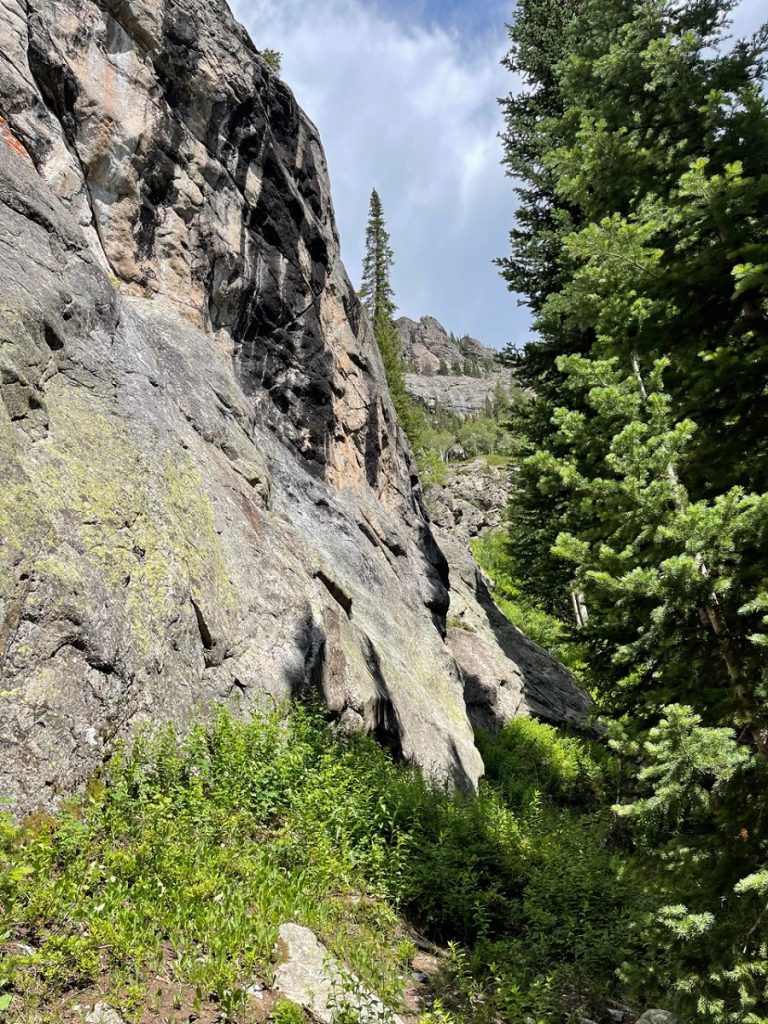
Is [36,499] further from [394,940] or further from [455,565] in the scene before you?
[455,565]

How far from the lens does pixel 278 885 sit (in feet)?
19.2

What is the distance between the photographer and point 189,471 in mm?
9859

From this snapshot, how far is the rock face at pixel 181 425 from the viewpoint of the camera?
6648 millimetres

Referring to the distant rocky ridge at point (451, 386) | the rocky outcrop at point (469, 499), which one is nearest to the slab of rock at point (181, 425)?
the rocky outcrop at point (469, 499)

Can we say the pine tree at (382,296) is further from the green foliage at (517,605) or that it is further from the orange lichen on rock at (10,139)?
the orange lichen on rock at (10,139)

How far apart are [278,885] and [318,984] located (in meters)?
1.09

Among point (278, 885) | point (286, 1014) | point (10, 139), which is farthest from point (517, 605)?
point (286, 1014)

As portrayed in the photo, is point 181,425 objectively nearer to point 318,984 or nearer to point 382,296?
point 318,984

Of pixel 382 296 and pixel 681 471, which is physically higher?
pixel 382 296

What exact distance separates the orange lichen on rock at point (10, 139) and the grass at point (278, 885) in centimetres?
Result: 955

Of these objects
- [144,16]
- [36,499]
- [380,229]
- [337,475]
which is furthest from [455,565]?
[380,229]

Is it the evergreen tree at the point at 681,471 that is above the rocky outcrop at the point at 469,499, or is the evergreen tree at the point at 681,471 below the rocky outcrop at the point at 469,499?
below

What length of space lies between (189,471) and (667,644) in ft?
23.2

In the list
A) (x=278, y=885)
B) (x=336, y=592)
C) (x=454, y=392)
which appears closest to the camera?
(x=278, y=885)
